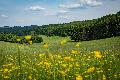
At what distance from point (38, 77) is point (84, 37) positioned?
276 feet

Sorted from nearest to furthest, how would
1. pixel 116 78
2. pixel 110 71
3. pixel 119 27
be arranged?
1. pixel 116 78
2. pixel 110 71
3. pixel 119 27

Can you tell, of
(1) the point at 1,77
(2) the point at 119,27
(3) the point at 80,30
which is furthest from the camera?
(3) the point at 80,30

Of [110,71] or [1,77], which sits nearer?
[110,71]

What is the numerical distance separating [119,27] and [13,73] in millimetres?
71014

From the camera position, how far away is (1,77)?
6555 millimetres

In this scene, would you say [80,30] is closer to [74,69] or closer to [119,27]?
[119,27]

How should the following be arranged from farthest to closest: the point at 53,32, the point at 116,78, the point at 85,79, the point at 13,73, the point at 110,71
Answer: the point at 53,32 → the point at 13,73 → the point at 110,71 → the point at 85,79 → the point at 116,78

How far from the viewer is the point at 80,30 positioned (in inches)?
3782

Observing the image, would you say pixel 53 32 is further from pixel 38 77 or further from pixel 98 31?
pixel 38 77

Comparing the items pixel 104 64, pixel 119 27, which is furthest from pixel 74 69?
pixel 119 27

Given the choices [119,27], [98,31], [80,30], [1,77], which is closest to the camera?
[1,77]

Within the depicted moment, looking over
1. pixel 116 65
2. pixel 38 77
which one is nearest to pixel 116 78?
pixel 116 65

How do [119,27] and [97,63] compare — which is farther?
[119,27]

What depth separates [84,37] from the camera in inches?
3558
